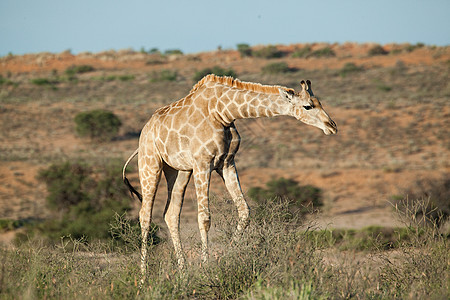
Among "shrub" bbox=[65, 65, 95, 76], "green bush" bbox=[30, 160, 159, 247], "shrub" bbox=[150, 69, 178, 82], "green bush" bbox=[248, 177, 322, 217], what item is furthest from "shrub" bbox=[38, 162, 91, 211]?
"shrub" bbox=[65, 65, 95, 76]

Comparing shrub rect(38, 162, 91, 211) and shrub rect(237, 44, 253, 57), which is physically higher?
shrub rect(237, 44, 253, 57)

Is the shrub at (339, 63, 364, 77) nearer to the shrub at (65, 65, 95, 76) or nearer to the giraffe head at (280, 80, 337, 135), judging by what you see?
the shrub at (65, 65, 95, 76)

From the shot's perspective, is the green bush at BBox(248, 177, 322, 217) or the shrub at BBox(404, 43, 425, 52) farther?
the shrub at BBox(404, 43, 425, 52)

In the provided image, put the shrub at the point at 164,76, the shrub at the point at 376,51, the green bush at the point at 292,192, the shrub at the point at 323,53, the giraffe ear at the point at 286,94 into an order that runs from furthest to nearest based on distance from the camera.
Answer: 1. the shrub at the point at 323,53
2. the shrub at the point at 376,51
3. the shrub at the point at 164,76
4. the green bush at the point at 292,192
5. the giraffe ear at the point at 286,94

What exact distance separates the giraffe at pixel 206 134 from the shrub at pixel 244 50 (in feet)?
161

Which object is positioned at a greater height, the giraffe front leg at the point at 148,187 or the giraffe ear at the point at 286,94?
the giraffe ear at the point at 286,94

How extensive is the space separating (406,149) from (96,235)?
18.2 meters

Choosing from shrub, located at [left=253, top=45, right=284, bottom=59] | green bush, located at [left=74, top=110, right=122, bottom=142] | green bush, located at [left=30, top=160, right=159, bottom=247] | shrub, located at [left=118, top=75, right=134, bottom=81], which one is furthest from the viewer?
shrub, located at [left=253, top=45, right=284, bottom=59]

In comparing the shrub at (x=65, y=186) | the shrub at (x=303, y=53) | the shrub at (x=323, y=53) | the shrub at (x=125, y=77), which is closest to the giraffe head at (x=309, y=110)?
the shrub at (x=65, y=186)

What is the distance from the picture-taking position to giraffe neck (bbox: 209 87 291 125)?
6414 millimetres

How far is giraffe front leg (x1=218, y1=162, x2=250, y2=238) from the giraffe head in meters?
1.19

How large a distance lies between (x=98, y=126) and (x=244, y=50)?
29.5 meters

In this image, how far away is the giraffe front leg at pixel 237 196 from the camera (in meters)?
6.51

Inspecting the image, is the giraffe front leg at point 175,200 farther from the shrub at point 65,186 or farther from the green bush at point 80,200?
the shrub at point 65,186
